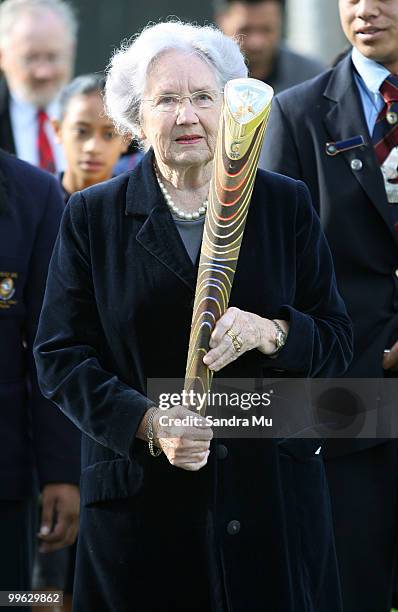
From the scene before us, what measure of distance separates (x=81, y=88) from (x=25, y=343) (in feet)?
5.94

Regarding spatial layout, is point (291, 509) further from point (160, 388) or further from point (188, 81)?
point (188, 81)

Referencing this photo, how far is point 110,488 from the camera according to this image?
145 inches

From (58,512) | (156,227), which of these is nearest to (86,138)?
(58,512)

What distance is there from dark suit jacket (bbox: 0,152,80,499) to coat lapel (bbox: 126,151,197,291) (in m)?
0.74

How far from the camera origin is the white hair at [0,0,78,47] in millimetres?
7047

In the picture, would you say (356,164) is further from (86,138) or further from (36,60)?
(36,60)

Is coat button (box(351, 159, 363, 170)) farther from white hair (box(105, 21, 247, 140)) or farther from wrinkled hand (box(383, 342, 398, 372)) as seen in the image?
white hair (box(105, 21, 247, 140))

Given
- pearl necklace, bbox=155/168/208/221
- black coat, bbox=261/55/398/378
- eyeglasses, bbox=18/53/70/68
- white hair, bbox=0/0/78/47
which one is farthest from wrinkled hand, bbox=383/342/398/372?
white hair, bbox=0/0/78/47

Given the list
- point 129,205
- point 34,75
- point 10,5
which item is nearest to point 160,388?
point 129,205

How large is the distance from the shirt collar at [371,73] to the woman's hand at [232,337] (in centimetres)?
138

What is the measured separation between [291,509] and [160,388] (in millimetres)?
477

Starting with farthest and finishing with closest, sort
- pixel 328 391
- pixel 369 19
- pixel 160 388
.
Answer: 1. pixel 369 19
2. pixel 328 391
3. pixel 160 388

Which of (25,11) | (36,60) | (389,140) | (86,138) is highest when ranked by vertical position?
(25,11)

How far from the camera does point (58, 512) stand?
453 cm
